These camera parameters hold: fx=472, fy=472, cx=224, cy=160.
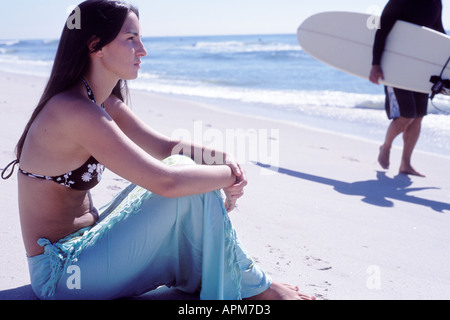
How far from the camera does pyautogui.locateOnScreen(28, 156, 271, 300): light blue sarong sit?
1.51m

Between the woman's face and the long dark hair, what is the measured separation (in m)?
0.03

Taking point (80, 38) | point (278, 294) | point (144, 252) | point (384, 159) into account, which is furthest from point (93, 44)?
point (384, 159)

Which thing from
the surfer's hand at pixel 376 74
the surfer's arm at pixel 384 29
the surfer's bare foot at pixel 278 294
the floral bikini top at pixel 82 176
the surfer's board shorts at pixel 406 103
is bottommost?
the surfer's bare foot at pixel 278 294

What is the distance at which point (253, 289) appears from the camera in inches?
64.8

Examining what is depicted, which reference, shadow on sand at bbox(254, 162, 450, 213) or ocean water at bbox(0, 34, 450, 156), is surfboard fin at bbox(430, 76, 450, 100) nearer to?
shadow on sand at bbox(254, 162, 450, 213)

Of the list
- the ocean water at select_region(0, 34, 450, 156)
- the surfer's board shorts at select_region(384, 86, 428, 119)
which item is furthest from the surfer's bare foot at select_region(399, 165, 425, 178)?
the ocean water at select_region(0, 34, 450, 156)

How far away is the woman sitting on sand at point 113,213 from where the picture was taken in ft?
4.85

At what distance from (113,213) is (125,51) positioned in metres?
0.55

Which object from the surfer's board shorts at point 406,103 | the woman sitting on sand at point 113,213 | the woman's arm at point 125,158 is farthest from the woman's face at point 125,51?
the surfer's board shorts at point 406,103

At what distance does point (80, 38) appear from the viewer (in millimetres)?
1512

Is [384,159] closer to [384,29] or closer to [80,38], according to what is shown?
[384,29]

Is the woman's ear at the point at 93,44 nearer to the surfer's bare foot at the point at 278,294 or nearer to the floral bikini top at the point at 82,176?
the floral bikini top at the point at 82,176

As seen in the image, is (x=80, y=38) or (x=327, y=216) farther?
(x=327, y=216)
